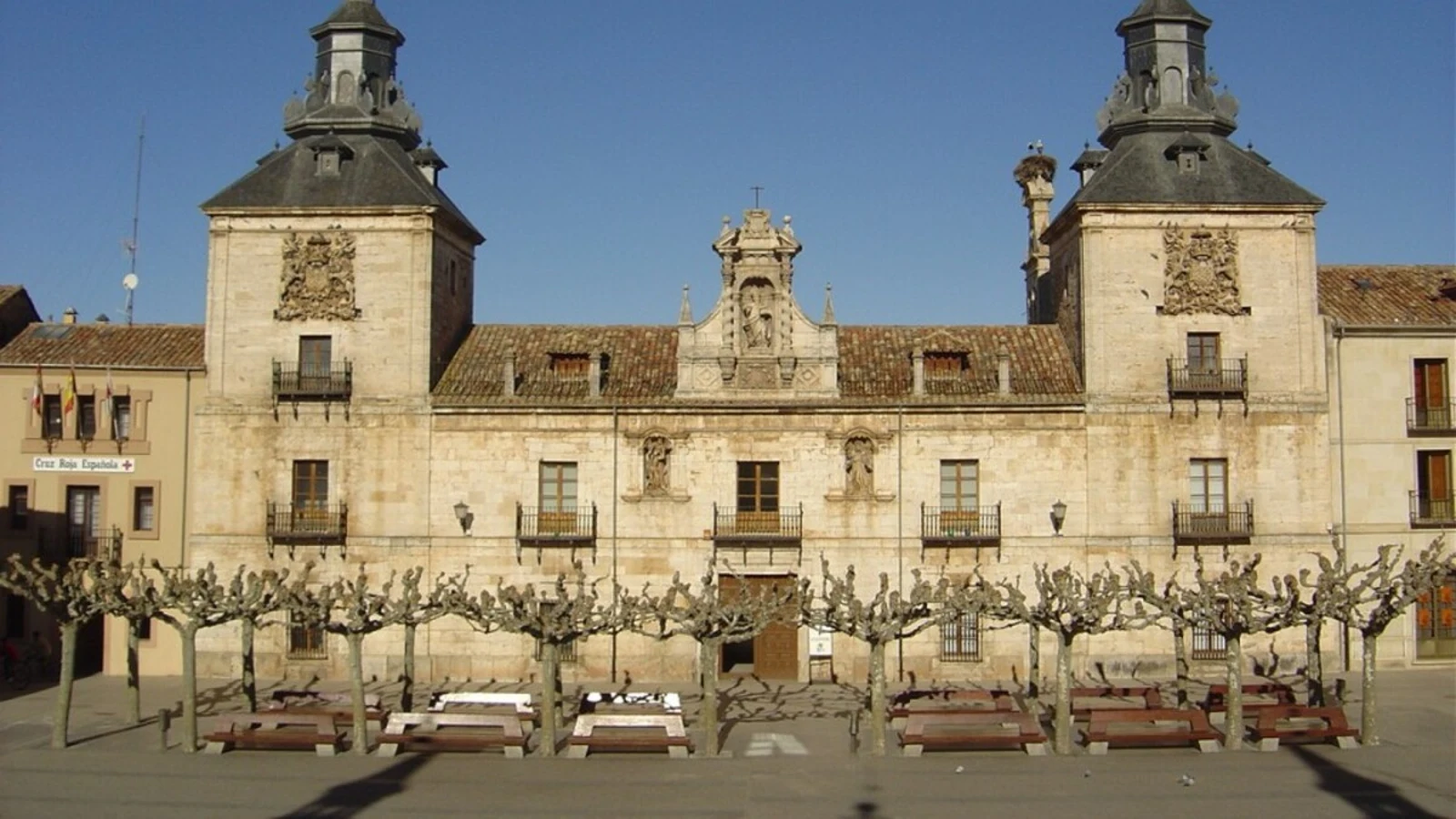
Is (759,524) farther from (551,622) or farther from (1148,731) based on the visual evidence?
(1148,731)

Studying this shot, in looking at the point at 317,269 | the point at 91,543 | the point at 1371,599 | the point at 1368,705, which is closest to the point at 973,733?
the point at 1368,705

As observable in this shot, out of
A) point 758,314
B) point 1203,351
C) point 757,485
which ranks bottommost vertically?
point 757,485

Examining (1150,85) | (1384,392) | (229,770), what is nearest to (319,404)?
(229,770)

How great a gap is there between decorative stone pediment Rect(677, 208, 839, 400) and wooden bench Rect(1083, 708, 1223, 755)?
12409 millimetres

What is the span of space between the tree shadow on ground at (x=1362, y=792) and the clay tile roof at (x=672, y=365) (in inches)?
517

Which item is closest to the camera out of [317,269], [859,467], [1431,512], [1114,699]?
[1114,699]

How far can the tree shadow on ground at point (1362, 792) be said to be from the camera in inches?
806

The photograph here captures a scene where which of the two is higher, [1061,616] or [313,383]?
[313,383]

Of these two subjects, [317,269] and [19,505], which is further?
[19,505]

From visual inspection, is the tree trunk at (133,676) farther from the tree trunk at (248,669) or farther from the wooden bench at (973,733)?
the wooden bench at (973,733)

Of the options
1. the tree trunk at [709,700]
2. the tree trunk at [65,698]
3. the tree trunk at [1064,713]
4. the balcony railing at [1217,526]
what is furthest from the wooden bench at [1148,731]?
the tree trunk at [65,698]

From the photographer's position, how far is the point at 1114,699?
92.5 feet

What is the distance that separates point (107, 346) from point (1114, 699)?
26861mm

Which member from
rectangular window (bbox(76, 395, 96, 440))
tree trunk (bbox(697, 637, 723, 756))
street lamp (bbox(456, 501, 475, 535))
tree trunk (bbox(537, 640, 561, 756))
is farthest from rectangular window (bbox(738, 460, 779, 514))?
rectangular window (bbox(76, 395, 96, 440))
